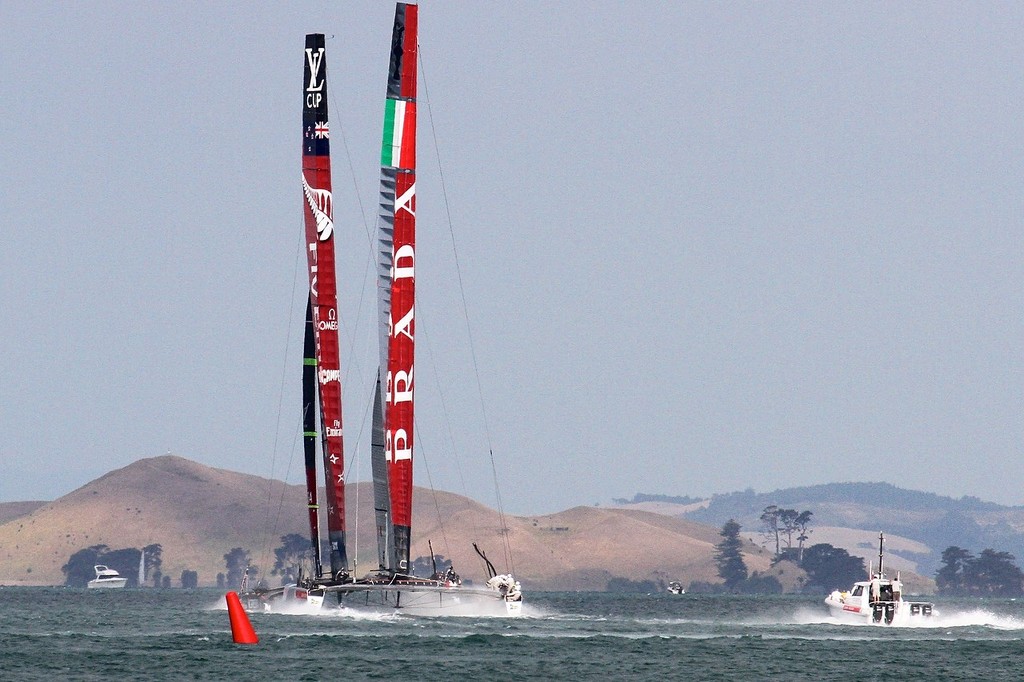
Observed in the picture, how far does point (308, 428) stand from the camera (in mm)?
110625

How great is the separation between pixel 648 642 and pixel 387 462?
16105 millimetres

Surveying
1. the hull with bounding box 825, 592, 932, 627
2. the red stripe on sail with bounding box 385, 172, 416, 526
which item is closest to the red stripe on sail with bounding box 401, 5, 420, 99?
the red stripe on sail with bounding box 385, 172, 416, 526

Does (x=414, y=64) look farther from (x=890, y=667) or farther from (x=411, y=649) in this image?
(x=890, y=667)

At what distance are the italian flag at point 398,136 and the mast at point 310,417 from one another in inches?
521

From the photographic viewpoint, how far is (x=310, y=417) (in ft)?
359

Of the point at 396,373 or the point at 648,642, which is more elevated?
the point at 396,373

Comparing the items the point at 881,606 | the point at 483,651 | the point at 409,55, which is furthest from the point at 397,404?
the point at 881,606

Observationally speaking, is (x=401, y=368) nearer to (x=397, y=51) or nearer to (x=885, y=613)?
(x=397, y=51)

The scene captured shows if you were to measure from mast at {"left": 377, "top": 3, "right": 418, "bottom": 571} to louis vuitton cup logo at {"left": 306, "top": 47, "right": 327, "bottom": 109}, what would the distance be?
1009cm

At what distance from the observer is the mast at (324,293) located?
10212 cm

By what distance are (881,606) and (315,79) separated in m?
45.3

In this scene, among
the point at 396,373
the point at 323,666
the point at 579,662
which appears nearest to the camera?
the point at 323,666

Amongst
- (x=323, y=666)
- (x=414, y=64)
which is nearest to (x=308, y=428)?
(x=414, y=64)

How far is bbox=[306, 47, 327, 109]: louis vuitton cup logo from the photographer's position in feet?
344
